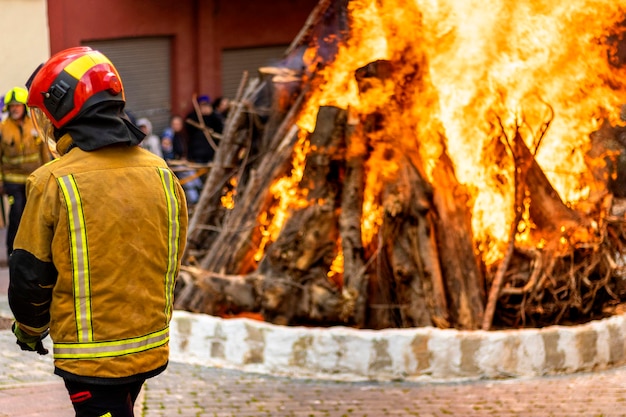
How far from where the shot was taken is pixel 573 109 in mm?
8523

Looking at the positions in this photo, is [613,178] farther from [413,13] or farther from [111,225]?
[111,225]

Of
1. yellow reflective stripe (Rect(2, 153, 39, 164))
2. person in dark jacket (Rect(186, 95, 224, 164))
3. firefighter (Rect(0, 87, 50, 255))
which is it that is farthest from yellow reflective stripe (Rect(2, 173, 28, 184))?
person in dark jacket (Rect(186, 95, 224, 164))

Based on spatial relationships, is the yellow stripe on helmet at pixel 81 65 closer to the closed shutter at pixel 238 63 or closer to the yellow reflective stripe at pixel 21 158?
the yellow reflective stripe at pixel 21 158

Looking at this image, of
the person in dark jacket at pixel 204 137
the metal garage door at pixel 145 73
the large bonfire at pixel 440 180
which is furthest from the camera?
the metal garage door at pixel 145 73

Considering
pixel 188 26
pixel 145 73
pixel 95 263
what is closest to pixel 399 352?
pixel 95 263

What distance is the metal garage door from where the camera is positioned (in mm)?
17078

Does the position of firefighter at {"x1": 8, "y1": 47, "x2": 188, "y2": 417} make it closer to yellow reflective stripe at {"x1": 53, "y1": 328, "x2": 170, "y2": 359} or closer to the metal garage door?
yellow reflective stripe at {"x1": 53, "y1": 328, "x2": 170, "y2": 359}

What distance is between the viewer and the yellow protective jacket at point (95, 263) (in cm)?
385

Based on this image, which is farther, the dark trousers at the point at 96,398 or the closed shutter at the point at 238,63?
the closed shutter at the point at 238,63

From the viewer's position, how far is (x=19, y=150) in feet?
34.9

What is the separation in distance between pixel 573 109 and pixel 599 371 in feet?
7.16

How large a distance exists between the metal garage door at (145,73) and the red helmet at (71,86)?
13.0 m

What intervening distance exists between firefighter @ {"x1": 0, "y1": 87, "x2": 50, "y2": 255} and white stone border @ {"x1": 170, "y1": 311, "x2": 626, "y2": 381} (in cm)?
410

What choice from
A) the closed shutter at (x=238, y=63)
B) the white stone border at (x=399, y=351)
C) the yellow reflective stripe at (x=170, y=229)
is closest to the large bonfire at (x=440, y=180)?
the white stone border at (x=399, y=351)
